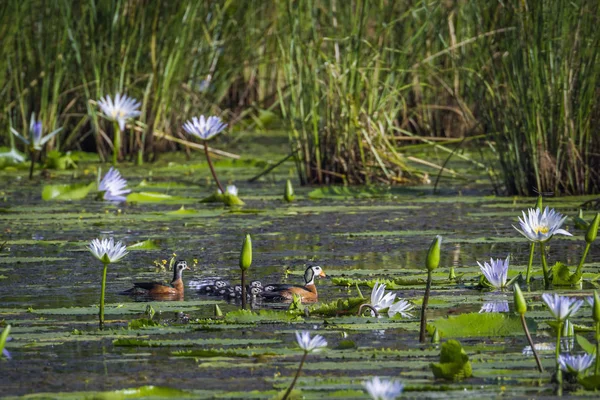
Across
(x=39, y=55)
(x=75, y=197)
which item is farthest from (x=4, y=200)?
(x=39, y=55)

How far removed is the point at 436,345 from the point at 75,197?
4.65 metres

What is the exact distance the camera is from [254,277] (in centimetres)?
517

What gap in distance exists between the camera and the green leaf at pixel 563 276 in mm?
4582

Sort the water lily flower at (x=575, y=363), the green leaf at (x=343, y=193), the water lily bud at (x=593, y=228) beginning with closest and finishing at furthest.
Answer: the water lily flower at (x=575, y=363) < the water lily bud at (x=593, y=228) < the green leaf at (x=343, y=193)

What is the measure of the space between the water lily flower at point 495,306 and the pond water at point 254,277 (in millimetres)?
24

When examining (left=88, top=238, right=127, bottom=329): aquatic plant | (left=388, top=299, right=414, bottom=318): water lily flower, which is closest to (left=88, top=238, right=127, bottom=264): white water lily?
(left=88, top=238, right=127, bottom=329): aquatic plant

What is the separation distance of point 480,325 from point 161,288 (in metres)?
1.37

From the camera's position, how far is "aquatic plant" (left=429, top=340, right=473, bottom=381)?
315cm

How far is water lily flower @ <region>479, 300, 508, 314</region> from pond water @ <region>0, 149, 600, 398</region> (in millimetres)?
24

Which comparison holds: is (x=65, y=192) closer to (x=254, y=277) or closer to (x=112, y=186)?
(x=112, y=186)

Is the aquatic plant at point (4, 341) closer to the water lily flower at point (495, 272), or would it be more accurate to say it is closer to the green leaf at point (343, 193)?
the water lily flower at point (495, 272)

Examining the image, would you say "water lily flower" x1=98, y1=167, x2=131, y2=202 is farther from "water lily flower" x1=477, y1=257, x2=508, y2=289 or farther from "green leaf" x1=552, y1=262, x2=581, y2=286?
"water lily flower" x1=477, y1=257, x2=508, y2=289

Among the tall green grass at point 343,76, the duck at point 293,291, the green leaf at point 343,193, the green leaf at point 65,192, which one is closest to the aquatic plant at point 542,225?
the duck at point 293,291

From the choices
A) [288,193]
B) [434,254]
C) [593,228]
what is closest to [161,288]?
[434,254]
